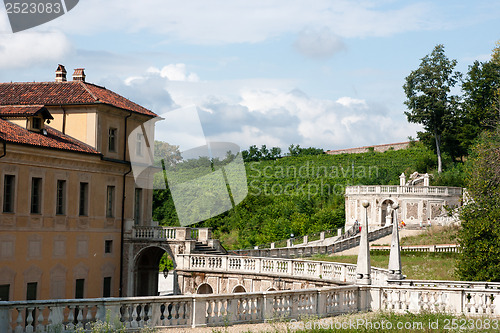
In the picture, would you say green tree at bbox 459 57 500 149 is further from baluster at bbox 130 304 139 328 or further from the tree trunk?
baluster at bbox 130 304 139 328

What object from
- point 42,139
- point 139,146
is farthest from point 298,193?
point 42,139

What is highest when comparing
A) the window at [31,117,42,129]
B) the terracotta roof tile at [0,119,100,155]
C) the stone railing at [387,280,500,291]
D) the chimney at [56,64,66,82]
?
the chimney at [56,64,66,82]

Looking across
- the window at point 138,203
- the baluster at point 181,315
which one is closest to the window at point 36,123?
the window at point 138,203

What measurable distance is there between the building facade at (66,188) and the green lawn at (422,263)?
44.2 ft

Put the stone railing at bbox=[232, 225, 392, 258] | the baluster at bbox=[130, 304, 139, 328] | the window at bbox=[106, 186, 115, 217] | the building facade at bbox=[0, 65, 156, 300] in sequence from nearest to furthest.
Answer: the baluster at bbox=[130, 304, 139, 328] → the building facade at bbox=[0, 65, 156, 300] → the window at bbox=[106, 186, 115, 217] → the stone railing at bbox=[232, 225, 392, 258]

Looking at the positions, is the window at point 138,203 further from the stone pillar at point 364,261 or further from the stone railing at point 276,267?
the stone pillar at point 364,261

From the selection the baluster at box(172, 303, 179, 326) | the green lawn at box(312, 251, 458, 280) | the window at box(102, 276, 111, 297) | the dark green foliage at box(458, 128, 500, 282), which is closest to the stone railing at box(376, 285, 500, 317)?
the baluster at box(172, 303, 179, 326)

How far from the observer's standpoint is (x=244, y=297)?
1817 centimetres

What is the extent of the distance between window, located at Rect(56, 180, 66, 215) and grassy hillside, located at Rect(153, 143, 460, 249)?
29.7 metres

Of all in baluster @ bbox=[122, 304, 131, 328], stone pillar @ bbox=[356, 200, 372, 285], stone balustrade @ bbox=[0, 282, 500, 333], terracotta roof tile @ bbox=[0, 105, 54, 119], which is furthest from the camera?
terracotta roof tile @ bbox=[0, 105, 54, 119]

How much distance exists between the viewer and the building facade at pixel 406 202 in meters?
62.8

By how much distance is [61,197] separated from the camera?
38.4 meters

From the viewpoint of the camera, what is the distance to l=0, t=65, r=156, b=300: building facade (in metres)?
34.6

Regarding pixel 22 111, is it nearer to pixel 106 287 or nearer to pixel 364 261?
pixel 106 287
